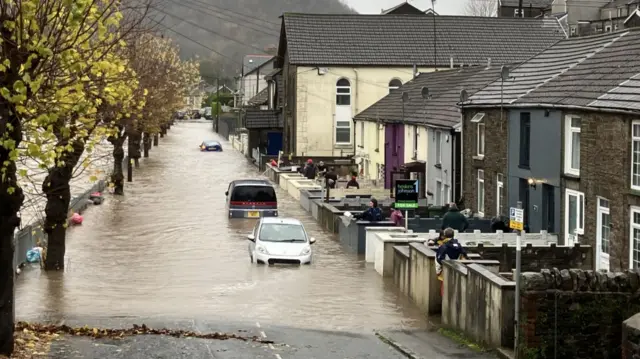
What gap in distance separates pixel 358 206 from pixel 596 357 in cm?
2501

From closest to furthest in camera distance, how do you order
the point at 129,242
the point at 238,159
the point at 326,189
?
the point at 129,242 < the point at 326,189 < the point at 238,159

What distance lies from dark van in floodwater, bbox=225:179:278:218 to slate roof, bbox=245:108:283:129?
1582 inches

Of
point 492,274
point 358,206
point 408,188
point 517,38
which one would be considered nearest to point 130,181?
point 358,206

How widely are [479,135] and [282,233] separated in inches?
326

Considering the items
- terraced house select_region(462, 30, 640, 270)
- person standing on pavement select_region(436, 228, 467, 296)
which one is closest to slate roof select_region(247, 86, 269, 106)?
terraced house select_region(462, 30, 640, 270)

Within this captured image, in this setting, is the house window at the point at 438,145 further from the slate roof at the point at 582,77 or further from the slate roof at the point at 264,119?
the slate roof at the point at 264,119

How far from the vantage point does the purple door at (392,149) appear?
49500 mm

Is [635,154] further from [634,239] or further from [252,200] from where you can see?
[252,200]

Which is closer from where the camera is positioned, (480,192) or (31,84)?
(31,84)

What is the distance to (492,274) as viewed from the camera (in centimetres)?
1775

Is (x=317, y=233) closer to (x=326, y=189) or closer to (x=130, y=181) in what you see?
(x=326, y=189)

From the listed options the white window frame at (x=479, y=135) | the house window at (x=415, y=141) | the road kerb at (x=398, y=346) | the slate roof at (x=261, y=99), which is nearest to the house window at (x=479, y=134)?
the white window frame at (x=479, y=135)

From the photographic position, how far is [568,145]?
27141mm

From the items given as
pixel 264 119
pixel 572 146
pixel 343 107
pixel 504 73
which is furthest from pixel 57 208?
pixel 264 119
